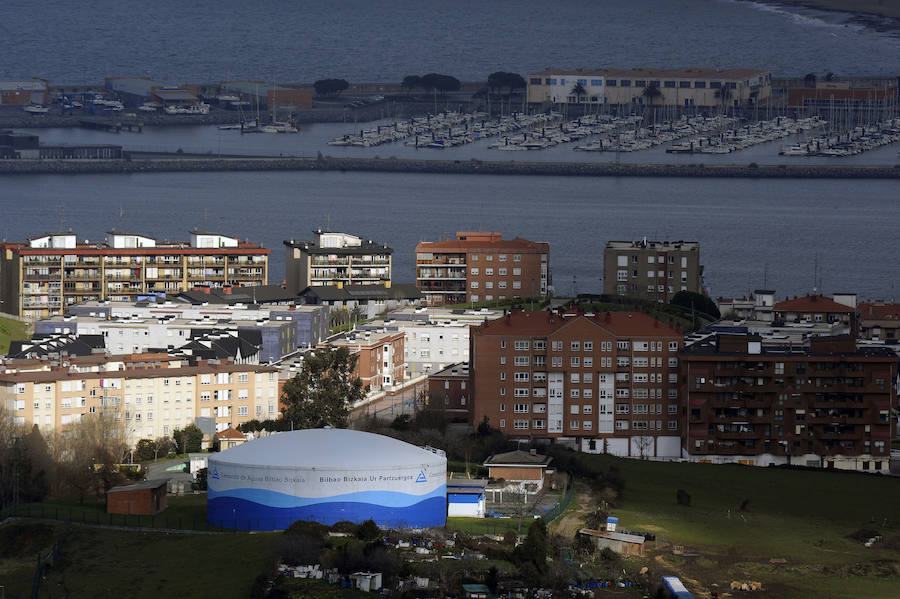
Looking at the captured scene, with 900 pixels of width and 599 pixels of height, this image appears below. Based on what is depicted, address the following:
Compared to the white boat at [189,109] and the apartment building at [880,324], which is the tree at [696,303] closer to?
the apartment building at [880,324]

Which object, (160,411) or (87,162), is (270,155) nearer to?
(87,162)

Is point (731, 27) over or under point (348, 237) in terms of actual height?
over

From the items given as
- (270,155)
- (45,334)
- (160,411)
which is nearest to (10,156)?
(270,155)

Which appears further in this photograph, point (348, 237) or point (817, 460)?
point (348, 237)

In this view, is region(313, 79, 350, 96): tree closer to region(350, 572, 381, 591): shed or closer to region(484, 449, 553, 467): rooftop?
region(484, 449, 553, 467): rooftop

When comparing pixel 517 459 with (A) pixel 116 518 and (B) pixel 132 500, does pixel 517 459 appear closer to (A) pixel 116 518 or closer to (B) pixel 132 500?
(B) pixel 132 500

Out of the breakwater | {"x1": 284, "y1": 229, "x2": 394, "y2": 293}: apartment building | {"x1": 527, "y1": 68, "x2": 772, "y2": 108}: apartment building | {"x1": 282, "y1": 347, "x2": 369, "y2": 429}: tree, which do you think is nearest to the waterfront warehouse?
{"x1": 282, "y1": 347, "x2": 369, "y2": 429}: tree

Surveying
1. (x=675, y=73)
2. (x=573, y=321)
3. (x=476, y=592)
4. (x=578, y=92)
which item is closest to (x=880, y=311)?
(x=573, y=321)
